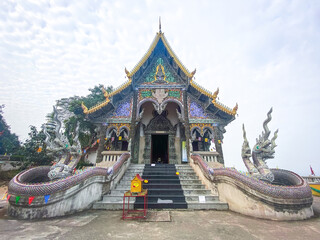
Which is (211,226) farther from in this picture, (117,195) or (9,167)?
(9,167)

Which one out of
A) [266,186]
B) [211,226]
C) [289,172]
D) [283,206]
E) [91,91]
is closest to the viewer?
[211,226]

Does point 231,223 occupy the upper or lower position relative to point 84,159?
lower

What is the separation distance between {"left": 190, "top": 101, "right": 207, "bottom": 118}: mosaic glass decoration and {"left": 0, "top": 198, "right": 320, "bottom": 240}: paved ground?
21.1ft

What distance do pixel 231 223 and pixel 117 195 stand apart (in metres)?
3.71

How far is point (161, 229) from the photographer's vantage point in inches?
121

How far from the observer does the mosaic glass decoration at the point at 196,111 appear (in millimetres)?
9643

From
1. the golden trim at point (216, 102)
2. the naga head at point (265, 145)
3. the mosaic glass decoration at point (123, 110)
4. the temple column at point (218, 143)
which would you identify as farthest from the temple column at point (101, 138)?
the naga head at point (265, 145)

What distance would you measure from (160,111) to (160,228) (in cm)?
715

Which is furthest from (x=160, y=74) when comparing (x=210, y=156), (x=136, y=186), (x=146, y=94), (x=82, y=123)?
(x=82, y=123)

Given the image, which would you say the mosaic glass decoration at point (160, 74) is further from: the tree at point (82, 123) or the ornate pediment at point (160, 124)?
the tree at point (82, 123)

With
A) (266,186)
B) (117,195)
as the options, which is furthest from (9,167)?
(266,186)

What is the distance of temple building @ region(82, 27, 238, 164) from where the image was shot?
9.10 meters

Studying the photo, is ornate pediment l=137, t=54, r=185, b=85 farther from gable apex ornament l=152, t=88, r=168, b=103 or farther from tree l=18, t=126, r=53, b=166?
tree l=18, t=126, r=53, b=166

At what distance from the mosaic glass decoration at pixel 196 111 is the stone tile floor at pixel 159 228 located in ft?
21.0
